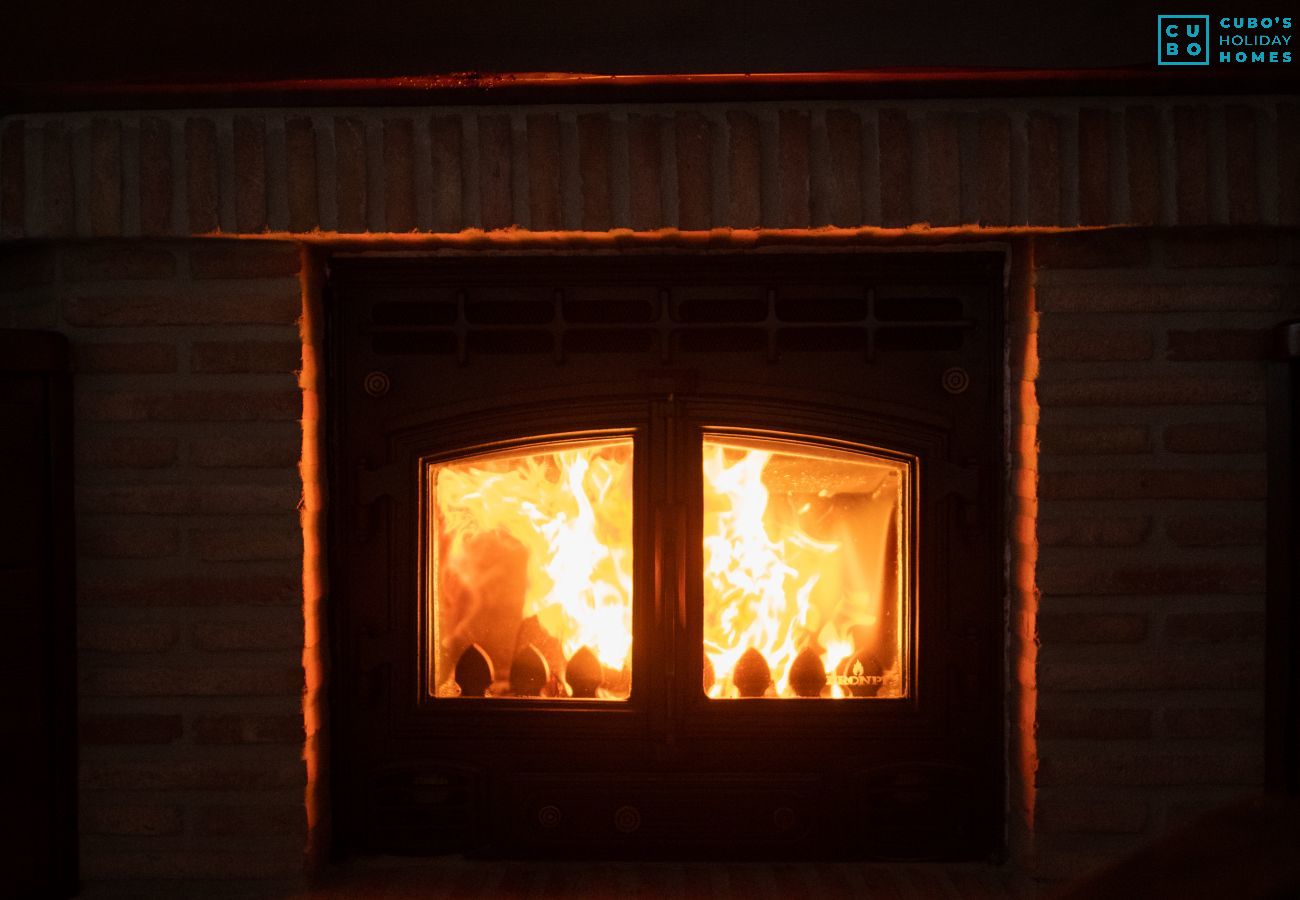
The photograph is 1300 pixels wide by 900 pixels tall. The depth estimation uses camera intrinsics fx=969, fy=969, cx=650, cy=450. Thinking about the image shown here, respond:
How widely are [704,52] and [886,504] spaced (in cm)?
124

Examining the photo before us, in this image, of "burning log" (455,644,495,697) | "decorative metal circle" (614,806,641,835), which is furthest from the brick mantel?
"decorative metal circle" (614,806,641,835)

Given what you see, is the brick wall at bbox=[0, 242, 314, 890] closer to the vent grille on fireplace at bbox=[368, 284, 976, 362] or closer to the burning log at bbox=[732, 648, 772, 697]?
the vent grille on fireplace at bbox=[368, 284, 976, 362]

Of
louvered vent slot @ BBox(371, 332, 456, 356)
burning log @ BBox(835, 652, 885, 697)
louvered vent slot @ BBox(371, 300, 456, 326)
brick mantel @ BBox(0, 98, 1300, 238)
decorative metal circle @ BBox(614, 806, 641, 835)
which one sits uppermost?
brick mantel @ BBox(0, 98, 1300, 238)

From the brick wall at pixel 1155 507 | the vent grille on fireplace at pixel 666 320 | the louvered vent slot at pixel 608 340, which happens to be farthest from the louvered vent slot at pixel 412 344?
the brick wall at pixel 1155 507

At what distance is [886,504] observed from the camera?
261 centimetres

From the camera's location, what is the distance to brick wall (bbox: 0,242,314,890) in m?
2.45

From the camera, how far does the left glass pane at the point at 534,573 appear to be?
2.63 meters

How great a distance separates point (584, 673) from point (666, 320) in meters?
0.99

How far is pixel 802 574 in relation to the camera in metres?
2.62

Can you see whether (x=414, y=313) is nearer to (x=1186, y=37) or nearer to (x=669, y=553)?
(x=669, y=553)

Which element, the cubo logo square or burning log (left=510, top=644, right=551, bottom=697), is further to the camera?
burning log (left=510, top=644, right=551, bottom=697)

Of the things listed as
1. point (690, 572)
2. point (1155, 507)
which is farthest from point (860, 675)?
point (1155, 507)

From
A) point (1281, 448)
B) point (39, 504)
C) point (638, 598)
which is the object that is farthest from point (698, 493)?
point (39, 504)

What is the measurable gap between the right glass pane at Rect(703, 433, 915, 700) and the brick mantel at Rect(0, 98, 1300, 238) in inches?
26.1
